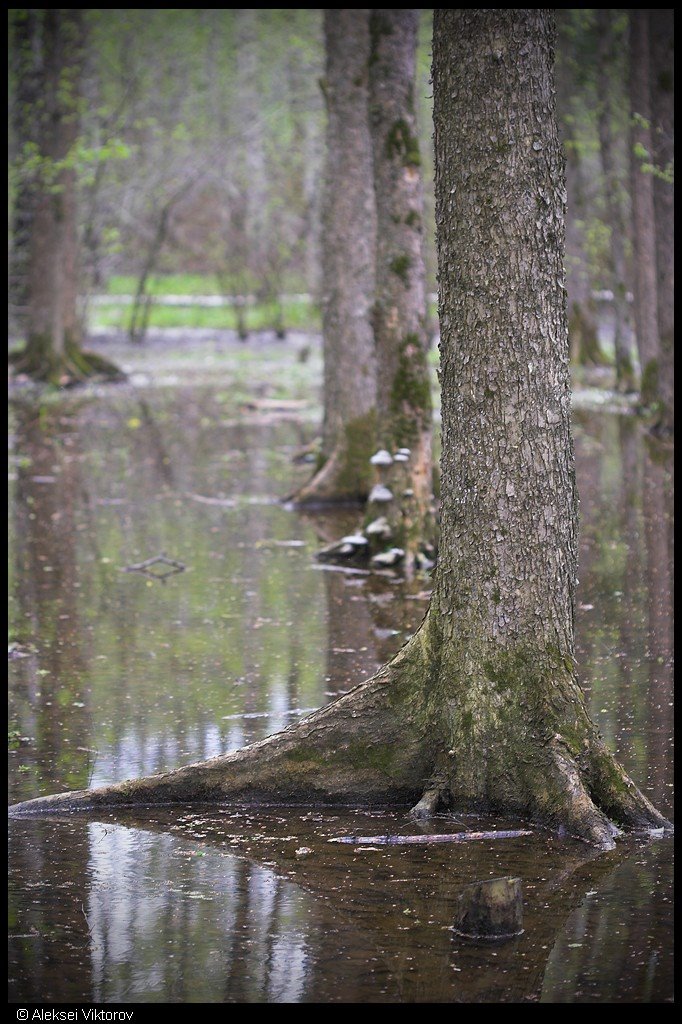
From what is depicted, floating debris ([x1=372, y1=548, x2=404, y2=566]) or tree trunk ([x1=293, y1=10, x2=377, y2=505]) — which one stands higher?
tree trunk ([x1=293, y1=10, x2=377, y2=505])

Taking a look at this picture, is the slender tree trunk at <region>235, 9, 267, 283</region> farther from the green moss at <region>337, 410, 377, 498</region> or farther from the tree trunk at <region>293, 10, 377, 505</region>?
the green moss at <region>337, 410, 377, 498</region>

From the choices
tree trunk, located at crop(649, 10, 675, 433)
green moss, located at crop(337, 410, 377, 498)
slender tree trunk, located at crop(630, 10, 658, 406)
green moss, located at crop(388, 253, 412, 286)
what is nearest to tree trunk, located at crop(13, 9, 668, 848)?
green moss, located at crop(388, 253, 412, 286)

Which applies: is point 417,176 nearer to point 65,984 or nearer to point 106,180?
point 65,984

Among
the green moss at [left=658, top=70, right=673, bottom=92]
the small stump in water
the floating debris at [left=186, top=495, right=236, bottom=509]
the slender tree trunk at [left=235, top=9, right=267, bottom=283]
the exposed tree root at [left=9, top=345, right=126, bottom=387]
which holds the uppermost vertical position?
the slender tree trunk at [left=235, top=9, right=267, bottom=283]

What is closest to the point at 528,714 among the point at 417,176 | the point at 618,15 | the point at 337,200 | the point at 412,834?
the point at 412,834

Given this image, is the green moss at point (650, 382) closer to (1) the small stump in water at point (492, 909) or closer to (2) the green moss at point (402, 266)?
(2) the green moss at point (402, 266)

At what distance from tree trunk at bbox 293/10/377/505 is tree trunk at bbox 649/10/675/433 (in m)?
6.19

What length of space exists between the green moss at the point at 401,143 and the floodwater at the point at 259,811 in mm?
4130

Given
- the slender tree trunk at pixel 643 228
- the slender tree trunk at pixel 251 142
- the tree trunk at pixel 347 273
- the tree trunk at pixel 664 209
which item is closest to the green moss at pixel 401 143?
the tree trunk at pixel 347 273

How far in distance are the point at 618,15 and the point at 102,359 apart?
1542 cm

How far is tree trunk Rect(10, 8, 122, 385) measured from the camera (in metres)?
30.1

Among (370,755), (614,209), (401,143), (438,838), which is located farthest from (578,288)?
(438,838)

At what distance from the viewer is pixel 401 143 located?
12.9 meters

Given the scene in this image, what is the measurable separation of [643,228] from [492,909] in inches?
887
